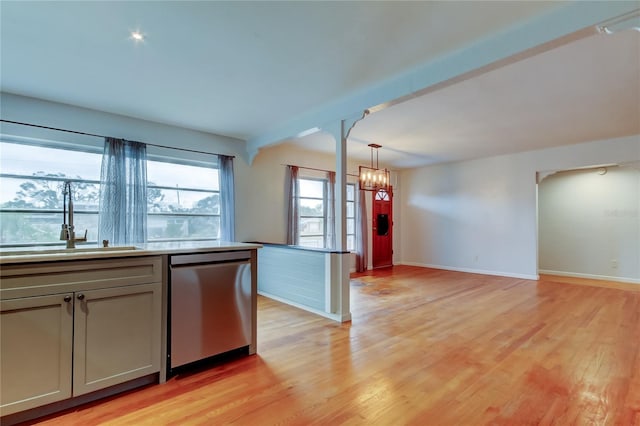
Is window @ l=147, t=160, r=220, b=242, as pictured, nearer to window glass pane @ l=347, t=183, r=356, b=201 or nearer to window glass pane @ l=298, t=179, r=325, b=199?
window glass pane @ l=298, t=179, r=325, b=199

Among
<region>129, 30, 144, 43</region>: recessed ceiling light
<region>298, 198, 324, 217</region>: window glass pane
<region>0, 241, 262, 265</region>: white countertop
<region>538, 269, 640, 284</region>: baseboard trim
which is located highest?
<region>129, 30, 144, 43</region>: recessed ceiling light

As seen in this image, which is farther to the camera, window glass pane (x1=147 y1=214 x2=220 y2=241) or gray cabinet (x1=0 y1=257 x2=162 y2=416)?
window glass pane (x1=147 y1=214 x2=220 y2=241)

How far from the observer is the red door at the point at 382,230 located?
7.81 m

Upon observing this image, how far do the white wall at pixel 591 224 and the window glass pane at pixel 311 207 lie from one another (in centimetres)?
527

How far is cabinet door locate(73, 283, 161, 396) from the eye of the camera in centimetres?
195

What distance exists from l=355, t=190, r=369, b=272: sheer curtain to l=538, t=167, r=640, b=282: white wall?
4.18m

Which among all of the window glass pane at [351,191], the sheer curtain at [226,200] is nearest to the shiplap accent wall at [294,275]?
the sheer curtain at [226,200]

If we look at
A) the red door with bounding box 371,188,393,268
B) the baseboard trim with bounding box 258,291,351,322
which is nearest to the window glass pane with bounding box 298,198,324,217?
the red door with bounding box 371,188,393,268

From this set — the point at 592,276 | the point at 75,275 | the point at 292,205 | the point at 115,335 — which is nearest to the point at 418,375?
the point at 115,335

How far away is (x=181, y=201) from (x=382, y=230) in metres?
4.97

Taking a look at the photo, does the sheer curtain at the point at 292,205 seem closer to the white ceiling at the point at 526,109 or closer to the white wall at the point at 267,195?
the white wall at the point at 267,195

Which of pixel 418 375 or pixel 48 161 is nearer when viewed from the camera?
pixel 418 375

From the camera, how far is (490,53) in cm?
246

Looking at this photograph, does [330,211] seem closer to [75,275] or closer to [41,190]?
[41,190]
